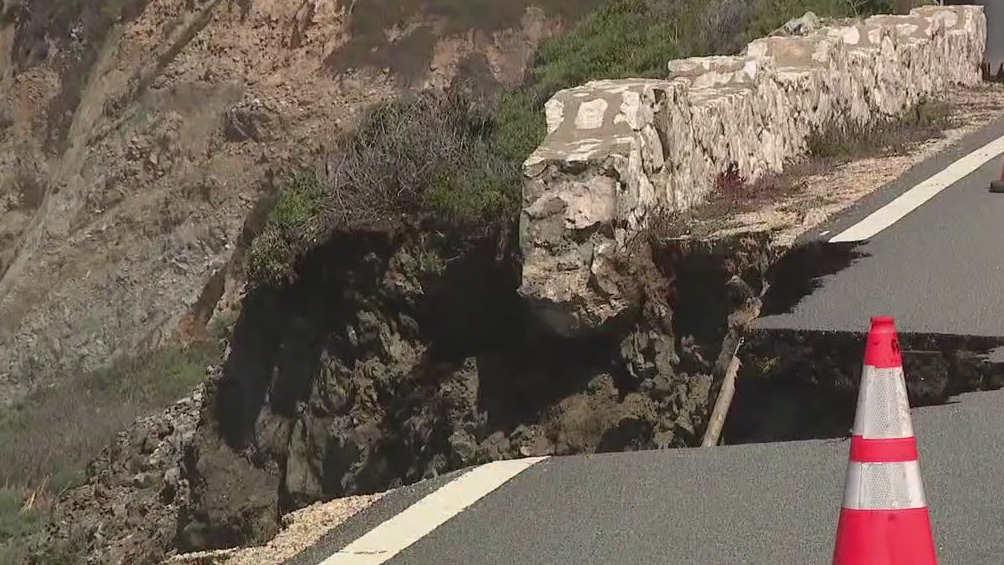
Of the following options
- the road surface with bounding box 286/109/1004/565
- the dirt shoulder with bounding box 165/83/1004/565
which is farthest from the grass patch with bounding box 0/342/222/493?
the road surface with bounding box 286/109/1004/565

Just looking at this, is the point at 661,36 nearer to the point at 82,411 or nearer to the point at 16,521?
the point at 16,521

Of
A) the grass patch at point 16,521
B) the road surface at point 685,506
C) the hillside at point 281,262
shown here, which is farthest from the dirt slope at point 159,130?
the road surface at point 685,506

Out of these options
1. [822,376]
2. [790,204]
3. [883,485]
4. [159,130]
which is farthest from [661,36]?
[883,485]

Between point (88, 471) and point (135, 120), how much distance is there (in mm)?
20447

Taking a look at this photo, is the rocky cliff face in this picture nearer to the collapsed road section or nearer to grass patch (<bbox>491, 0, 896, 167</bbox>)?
the collapsed road section

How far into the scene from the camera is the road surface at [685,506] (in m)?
6.07

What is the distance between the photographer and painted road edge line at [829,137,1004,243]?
1117cm

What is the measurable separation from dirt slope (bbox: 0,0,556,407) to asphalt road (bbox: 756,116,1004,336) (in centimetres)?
1972

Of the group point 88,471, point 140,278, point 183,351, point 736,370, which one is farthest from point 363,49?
point 736,370

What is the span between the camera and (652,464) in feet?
23.9

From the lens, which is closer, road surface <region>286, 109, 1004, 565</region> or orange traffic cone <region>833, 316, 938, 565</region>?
orange traffic cone <region>833, 316, 938, 565</region>

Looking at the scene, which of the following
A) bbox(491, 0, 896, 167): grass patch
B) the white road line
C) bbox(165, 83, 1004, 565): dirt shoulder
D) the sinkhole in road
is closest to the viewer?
the white road line

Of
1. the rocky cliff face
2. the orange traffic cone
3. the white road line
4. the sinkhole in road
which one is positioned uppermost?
the orange traffic cone

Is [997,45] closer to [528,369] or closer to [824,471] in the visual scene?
[528,369]
